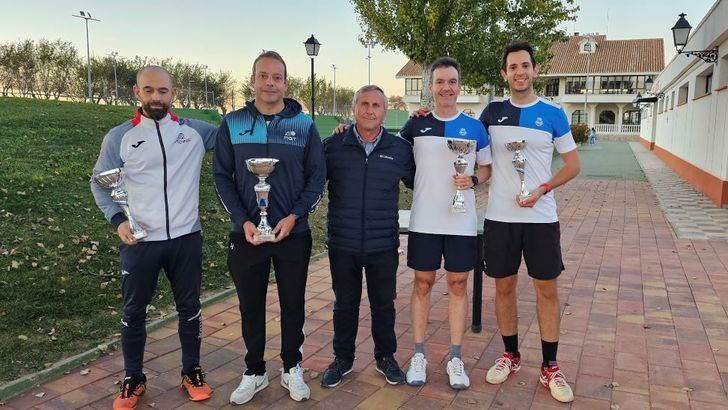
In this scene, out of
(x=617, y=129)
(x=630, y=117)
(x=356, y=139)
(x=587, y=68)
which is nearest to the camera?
(x=356, y=139)

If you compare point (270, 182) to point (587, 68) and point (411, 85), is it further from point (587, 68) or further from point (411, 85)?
point (411, 85)

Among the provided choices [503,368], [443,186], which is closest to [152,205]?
[443,186]

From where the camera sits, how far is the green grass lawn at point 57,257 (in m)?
4.09

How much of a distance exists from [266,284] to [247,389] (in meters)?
0.66

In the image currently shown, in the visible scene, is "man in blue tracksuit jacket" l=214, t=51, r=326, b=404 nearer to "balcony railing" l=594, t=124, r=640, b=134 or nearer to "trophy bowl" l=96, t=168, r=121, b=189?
"trophy bowl" l=96, t=168, r=121, b=189

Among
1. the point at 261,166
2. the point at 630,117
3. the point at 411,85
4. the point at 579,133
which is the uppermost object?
the point at 411,85

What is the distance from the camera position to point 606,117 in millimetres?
58281

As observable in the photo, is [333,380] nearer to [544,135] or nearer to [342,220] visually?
[342,220]

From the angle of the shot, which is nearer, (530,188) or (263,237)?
(263,237)

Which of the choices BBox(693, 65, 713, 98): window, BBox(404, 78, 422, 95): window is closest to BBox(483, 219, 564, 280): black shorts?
BBox(693, 65, 713, 98): window

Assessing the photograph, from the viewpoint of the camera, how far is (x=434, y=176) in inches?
132

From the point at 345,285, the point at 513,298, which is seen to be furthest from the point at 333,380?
the point at 513,298

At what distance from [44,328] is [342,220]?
2652 mm

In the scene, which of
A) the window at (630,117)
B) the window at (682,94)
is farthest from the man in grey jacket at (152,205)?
the window at (630,117)
